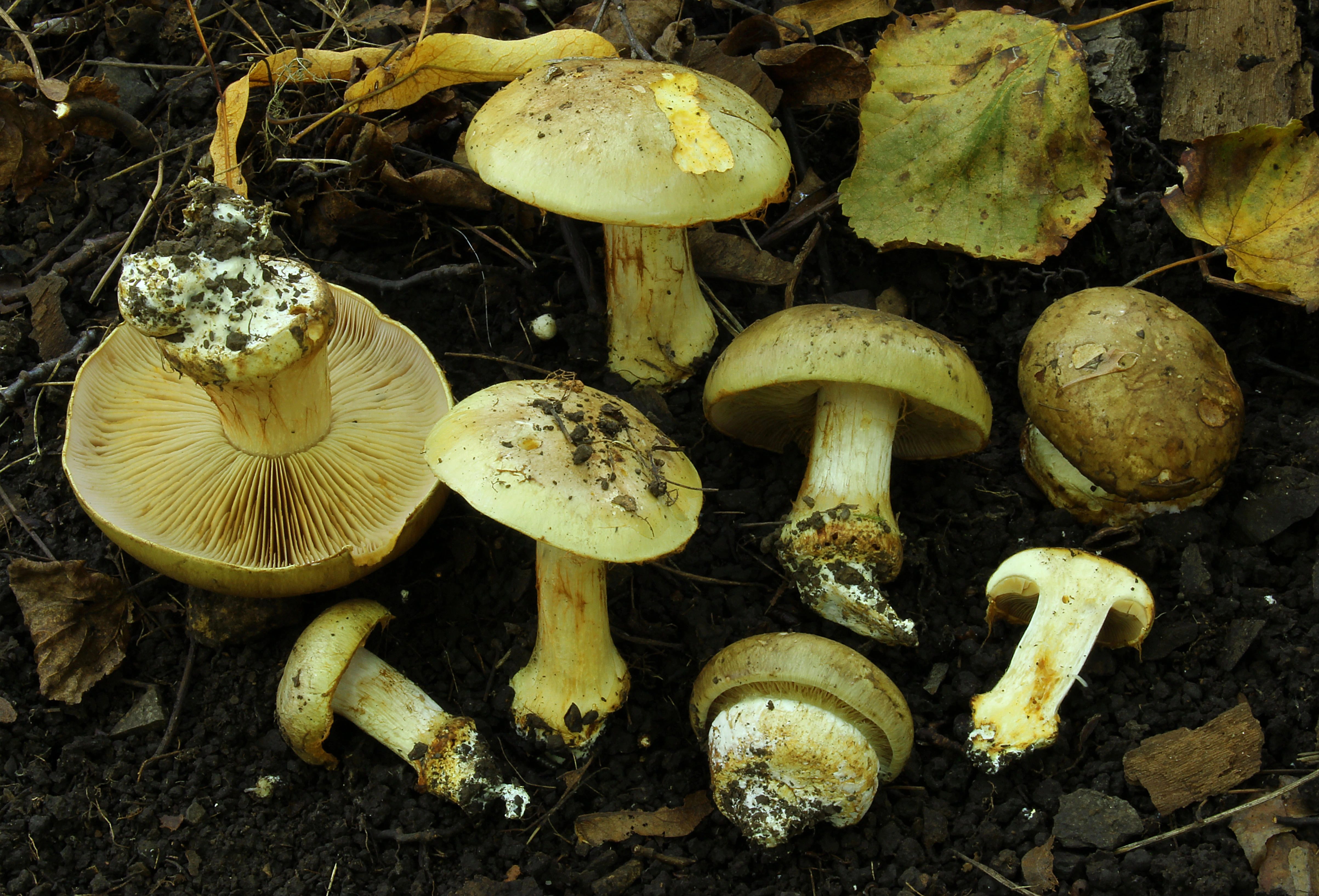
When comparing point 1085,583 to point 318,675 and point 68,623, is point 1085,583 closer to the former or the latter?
point 318,675

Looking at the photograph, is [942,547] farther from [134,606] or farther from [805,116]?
[134,606]

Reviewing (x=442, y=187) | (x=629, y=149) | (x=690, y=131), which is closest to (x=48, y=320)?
(x=442, y=187)

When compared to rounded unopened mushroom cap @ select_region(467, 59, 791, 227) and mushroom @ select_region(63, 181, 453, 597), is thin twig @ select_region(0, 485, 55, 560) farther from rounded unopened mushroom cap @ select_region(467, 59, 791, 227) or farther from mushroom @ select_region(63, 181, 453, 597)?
rounded unopened mushroom cap @ select_region(467, 59, 791, 227)

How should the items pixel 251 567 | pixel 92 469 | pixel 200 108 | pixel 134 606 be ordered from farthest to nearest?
→ pixel 200 108 < pixel 134 606 < pixel 92 469 < pixel 251 567

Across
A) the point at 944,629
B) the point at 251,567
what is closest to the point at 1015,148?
the point at 944,629

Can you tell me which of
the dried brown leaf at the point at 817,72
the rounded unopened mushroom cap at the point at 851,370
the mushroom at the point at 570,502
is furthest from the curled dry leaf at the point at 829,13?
the mushroom at the point at 570,502
